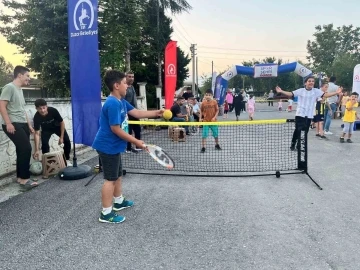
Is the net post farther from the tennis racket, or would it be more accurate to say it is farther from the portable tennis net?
the tennis racket

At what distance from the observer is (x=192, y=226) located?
3500 mm

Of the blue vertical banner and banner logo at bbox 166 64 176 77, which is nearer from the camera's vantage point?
the blue vertical banner

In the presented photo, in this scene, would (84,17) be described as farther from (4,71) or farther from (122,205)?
(4,71)

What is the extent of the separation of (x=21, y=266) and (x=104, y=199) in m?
1.14

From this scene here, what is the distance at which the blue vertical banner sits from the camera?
17.3 feet

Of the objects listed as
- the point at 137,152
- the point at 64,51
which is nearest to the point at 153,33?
the point at 64,51

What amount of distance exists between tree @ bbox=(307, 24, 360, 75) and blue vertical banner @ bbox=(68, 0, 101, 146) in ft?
194

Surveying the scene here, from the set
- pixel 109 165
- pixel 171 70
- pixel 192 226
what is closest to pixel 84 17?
pixel 109 165

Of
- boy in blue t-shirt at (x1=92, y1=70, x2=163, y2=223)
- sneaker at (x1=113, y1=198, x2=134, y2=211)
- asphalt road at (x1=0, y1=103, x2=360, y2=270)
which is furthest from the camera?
sneaker at (x1=113, y1=198, x2=134, y2=211)

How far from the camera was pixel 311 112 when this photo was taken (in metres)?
7.44

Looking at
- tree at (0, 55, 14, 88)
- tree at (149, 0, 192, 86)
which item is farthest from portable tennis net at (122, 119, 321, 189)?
tree at (149, 0, 192, 86)

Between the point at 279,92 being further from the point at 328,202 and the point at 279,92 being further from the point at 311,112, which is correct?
the point at 328,202

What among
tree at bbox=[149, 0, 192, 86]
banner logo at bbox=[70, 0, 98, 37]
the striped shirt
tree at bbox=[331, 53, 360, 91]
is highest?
tree at bbox=[149, 0, 192, 86]

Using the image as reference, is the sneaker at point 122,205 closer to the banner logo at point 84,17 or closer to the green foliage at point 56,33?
the banner logo at point 84,17
